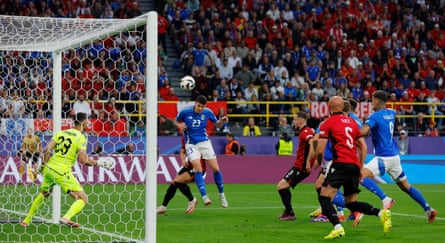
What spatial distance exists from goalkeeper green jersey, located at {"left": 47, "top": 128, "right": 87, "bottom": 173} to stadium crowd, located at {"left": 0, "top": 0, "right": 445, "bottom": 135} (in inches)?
466

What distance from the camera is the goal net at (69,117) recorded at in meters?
12.5

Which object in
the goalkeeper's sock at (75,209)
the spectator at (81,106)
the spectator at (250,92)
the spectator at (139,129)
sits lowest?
the goalkeeper's sock at (75,209)

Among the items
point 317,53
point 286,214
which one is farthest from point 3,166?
point 317,53

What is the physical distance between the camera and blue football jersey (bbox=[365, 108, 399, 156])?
13867 millimetres

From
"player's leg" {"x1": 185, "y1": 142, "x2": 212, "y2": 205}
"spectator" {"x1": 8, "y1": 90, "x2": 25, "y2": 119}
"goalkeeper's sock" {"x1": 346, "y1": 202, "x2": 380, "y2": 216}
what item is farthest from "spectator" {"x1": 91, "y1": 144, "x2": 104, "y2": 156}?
"goalkeeper's sock" {"x1": 346, "y1": 202, "x2": 380, "y2": 216}

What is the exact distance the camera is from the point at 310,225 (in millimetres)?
13867

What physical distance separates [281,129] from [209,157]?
11.4 metres

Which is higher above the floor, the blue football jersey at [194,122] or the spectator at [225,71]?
the spectator at [225,71]

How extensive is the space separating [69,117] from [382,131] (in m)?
7.77

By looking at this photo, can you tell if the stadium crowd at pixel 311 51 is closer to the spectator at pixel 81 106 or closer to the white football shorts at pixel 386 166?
the spectator at pixel 81 106

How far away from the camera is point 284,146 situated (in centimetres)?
2662

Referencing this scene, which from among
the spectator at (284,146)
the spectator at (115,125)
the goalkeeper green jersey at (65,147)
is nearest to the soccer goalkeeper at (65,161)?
the goalkeeper green jersey at (65,147)

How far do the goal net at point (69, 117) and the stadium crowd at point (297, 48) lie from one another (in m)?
3.23

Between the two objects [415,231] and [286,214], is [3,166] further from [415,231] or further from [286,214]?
[415,231]
